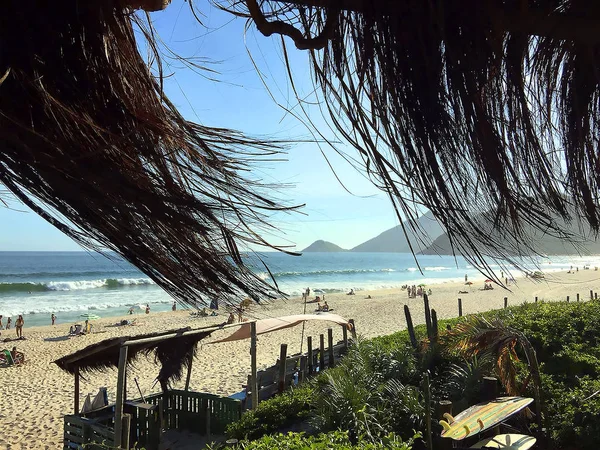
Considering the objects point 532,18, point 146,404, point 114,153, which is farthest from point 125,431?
point 532,18

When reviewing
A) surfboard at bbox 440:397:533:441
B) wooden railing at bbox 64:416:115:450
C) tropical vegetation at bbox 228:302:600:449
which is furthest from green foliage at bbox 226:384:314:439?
surfboard at bbox 440:397:533:441

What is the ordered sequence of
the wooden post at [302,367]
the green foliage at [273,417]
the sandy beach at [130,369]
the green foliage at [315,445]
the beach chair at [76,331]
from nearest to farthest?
the green foliage at [315,445]
the green foliage at [273,417]
the sandy beach at [130,369]
the wooden post at [302,367]
the beach chair at [76,331]

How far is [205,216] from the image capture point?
875 mm

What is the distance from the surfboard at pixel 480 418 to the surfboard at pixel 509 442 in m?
0.30

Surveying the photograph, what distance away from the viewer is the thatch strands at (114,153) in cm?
77

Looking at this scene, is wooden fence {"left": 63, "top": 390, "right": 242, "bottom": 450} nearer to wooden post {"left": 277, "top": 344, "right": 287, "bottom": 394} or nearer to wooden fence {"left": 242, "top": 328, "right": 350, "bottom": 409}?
wooden fence {"left": 242, "top": 328, "right": 350, "bottom": 409}

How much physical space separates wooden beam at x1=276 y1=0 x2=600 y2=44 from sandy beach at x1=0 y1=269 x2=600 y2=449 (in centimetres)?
49

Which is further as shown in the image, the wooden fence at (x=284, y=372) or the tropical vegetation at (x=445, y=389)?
the wooden fence at (x=284, y=372)

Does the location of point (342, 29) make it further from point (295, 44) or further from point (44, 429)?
point (44, 429)

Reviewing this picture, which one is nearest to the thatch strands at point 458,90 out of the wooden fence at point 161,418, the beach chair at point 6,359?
the wooden fence at point 161,418

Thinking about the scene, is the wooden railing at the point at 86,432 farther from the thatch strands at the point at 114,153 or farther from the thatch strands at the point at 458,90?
the thatch strands at the point at 458,90

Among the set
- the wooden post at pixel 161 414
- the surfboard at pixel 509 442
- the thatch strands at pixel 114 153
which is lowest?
the wooden post at pixel 161 414

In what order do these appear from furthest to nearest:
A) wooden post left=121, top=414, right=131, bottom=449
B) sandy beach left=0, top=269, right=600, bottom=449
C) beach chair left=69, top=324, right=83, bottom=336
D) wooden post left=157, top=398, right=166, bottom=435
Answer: beach chair left=69, top=324, right=83, bottom=336
sandy beach left=0, top=269, right=600, bottom=449
wooden post left=157, top=398, right=166, bottom=435
wooden post left=121, top=414, right=131, bottom=449

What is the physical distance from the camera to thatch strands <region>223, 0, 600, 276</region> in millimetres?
888
